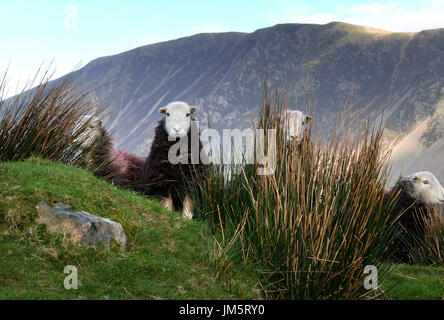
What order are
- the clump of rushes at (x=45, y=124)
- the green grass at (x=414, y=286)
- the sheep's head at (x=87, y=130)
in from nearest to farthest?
the green grass at (x=414, y=286)
the clump of rushes at (x=45, y=124)
the sheep's head at (x=87, y=130)

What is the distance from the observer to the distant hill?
3883 inches

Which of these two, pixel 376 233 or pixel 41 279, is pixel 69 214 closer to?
pixel 41 279

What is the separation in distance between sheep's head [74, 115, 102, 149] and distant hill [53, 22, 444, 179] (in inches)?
3011

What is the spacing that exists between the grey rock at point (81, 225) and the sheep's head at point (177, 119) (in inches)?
126

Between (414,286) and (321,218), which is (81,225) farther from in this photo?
(414,286)

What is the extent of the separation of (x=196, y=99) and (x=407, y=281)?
126 metres

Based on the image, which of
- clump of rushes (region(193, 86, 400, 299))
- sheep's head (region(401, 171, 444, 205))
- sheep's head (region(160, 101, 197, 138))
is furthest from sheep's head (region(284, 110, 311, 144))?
sheep's head (region(401, 171, 444, 205))

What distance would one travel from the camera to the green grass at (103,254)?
4059 mm

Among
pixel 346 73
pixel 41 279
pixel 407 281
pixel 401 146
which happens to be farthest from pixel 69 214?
pixel 346 73

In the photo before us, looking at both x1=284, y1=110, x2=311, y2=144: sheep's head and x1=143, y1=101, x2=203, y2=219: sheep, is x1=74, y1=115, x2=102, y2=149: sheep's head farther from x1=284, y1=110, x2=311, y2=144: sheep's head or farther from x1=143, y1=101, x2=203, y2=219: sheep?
x1=284, y1=110, x2=311, y2=144: sheep's head

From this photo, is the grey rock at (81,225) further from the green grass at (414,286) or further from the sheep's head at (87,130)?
the green grass at (414,286)

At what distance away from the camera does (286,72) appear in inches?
3745

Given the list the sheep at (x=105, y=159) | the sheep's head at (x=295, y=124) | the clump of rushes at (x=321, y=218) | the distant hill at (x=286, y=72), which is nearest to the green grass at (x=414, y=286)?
the clump of rushes at (x=321, y=218)

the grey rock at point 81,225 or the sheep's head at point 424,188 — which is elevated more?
the grey rock at point 81,225
